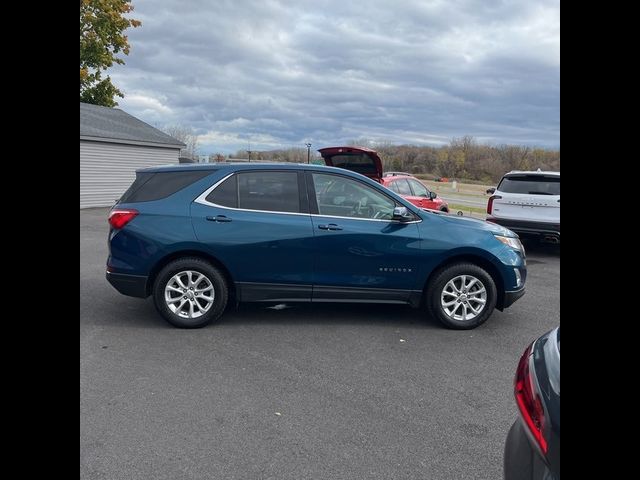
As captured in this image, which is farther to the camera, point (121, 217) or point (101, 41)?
point (101, 41)

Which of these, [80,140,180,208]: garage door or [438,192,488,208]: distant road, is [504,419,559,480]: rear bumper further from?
[438,192,488,208]: distant road

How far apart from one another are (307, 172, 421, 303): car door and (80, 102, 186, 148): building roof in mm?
17330

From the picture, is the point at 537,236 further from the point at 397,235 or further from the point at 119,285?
the point at 119,285

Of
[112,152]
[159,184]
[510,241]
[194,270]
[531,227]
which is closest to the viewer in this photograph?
[194,270]

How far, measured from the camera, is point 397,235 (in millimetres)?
5699

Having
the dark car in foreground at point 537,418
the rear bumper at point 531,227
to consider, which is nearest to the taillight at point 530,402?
the dark car in foreground at point 537,418

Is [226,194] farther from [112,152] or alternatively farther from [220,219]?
[112,152]

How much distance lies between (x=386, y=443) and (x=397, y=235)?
2744mm

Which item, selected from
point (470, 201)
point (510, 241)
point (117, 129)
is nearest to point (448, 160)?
point (470, 201)

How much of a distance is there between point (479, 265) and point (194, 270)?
3048mm

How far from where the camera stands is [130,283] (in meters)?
5.60
